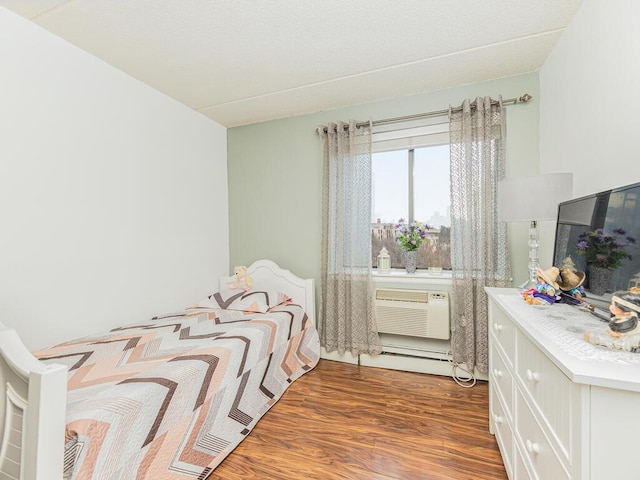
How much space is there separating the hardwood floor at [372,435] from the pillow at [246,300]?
0.73 m

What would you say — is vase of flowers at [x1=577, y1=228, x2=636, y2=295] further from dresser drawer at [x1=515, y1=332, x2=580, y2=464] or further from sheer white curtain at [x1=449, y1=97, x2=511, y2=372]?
sheer white curtain at [x1=449, y1=97, x2=511, y2=372]

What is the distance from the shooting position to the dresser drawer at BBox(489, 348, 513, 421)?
138 cm

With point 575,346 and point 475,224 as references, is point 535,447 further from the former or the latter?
point 475,224

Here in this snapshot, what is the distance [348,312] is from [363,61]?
215cm

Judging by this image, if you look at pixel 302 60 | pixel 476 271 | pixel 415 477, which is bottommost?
pixel 415 477

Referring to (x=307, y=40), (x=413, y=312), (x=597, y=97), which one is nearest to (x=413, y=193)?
(x=413, y=312)

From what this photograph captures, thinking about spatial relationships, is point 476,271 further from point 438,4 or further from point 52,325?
point 52,325

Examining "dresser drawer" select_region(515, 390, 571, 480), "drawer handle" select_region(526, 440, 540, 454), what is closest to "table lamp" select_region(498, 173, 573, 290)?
"dresser drawer" select_region(515, 390, 571, 480)

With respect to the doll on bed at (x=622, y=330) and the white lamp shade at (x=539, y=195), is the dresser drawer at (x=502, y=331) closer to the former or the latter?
the doll on bed at (x=622, y=330)

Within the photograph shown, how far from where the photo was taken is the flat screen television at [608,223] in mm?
1003

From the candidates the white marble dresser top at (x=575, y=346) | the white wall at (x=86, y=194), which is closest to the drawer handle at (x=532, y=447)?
the white marble dresser top at (x=575, y=346)

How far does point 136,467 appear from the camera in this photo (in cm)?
126

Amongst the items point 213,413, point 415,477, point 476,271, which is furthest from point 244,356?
point 476,271

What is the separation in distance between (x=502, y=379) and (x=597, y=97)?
153cm
